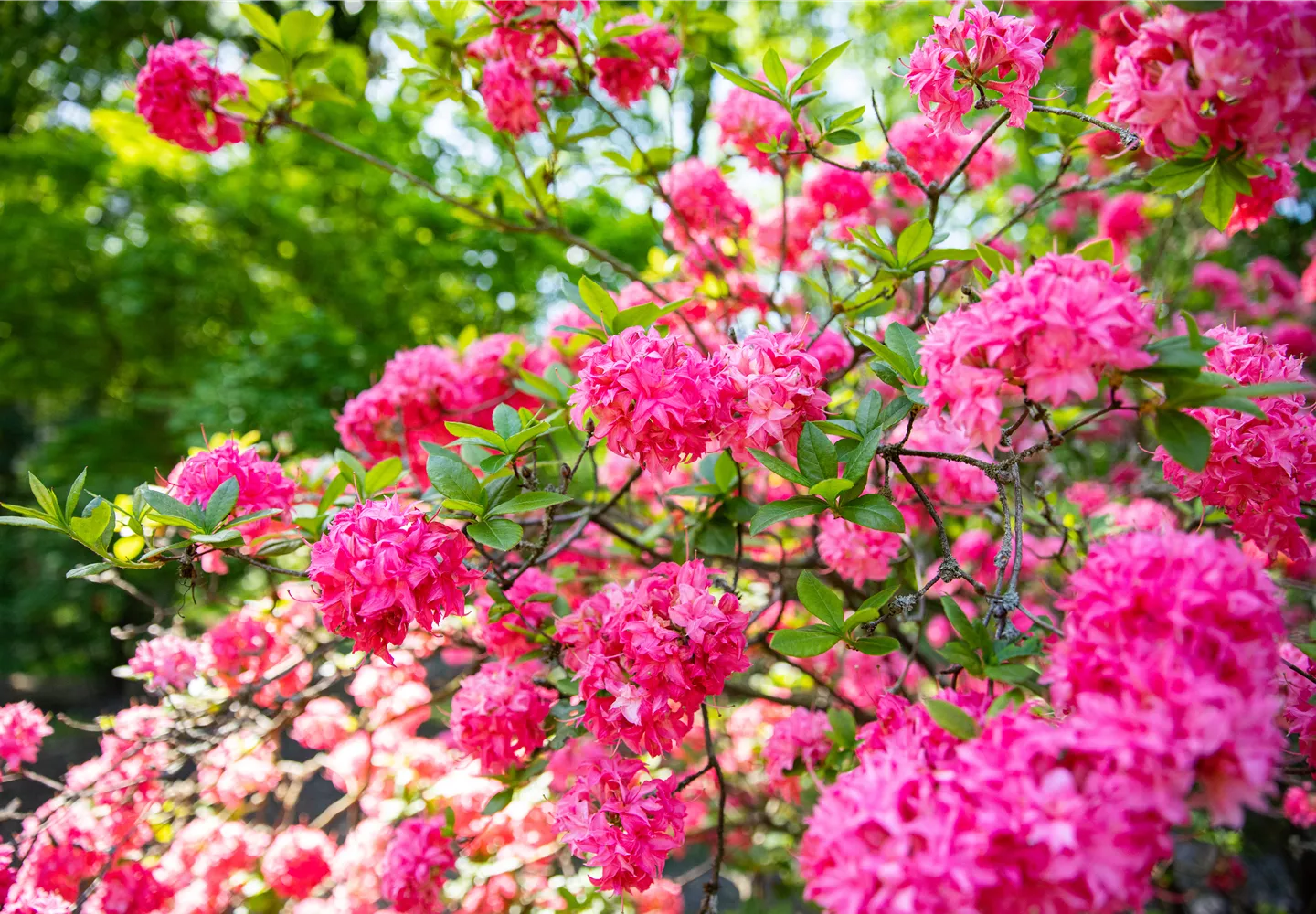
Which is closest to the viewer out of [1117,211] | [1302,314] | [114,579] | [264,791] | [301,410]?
[114,579]

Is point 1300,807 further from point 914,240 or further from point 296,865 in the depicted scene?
point 296,865

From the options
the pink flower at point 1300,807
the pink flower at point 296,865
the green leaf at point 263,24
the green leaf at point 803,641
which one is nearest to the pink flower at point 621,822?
the green leaf at point 803,641

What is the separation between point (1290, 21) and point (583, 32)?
1.80 meters

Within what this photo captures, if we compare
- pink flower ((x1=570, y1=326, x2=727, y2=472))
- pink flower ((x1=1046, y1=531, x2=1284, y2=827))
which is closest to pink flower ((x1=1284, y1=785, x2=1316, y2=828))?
pink flower ((x1=1046, y1=531, x2=1284, y2=827))

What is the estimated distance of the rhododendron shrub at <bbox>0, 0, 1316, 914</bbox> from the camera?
0.86 m

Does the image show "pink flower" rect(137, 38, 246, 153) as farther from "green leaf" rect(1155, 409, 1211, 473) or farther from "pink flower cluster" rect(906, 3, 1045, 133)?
"green leaf" rect(1155, 409, 1211, 473)

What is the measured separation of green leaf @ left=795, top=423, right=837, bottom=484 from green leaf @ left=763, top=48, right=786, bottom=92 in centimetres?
103

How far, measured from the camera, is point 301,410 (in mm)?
5027

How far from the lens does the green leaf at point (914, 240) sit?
1642 mm

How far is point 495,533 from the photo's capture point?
1.36 meters

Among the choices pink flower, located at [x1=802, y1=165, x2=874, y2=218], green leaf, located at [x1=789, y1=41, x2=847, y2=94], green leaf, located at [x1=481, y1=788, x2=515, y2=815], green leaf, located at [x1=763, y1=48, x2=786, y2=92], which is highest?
pink flower, located at [x1=802, y1=165, x2=874, y2=218]

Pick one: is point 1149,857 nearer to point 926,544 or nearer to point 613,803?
point 613,803

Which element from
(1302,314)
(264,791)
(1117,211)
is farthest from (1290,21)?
(1302,314)

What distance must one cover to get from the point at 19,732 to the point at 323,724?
108 cm
